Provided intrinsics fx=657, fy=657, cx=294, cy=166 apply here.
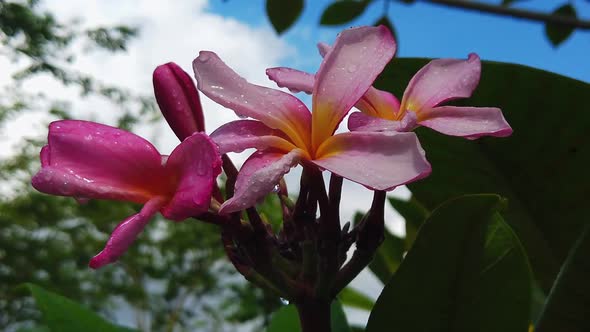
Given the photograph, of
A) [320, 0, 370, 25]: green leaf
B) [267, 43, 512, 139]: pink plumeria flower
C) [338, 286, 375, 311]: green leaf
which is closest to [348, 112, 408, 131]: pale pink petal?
[267, 43, 512, 139]: pink plumeria flower

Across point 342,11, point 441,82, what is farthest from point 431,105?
point 342,11

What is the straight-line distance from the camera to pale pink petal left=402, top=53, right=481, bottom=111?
457mm

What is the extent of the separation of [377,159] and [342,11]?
114cm

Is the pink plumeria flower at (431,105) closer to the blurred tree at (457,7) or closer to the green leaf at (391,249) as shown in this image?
the green leaf at (391,249)

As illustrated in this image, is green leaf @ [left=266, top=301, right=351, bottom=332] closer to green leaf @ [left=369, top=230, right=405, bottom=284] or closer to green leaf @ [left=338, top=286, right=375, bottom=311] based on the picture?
green leaf @ [left=369, top=230, right=405, bottom=284]

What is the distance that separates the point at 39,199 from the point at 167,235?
173 centimetres

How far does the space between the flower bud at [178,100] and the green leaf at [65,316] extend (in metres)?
0.27

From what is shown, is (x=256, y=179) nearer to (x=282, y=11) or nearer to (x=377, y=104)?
(x=377, y=104)

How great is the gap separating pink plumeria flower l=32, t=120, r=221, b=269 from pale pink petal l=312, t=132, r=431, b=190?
0.23 feet

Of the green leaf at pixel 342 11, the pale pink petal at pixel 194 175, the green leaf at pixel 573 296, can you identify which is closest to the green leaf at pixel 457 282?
the green leaf at pixel 573 296

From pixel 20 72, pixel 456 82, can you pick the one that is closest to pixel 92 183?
pixel 456 82

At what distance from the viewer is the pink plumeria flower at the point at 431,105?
0.41m

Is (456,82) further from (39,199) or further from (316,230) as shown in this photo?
(39,199)

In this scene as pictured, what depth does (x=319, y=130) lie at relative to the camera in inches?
16.1
